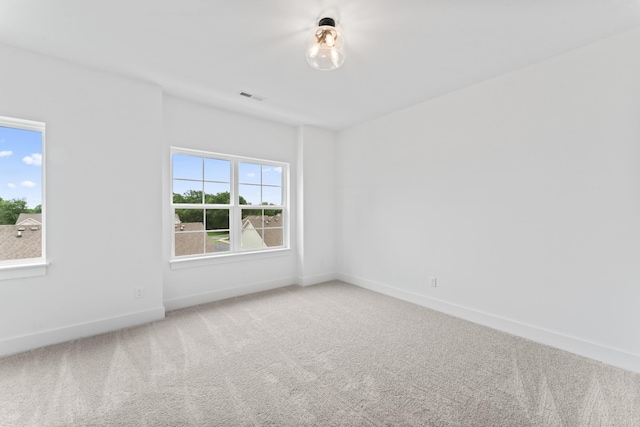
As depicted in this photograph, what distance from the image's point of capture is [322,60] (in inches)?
83.3

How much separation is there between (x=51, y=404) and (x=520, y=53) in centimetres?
441

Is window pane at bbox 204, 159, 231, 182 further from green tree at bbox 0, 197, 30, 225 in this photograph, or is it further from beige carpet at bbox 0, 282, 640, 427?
beige carpet at bbox 0, 282, 640, 427

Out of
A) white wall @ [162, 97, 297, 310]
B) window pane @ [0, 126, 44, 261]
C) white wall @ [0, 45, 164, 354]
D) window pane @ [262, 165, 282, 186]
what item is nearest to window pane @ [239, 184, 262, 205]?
window pane @ [262, 165, 282, 186]

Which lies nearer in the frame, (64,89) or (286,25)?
(286,25)

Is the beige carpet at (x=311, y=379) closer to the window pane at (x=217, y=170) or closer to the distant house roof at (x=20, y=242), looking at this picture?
the distant house roof at (x=20, y=242)

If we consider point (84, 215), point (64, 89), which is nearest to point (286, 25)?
point (64, 89)

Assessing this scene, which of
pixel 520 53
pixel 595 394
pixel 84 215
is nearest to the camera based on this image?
pixel 595 394

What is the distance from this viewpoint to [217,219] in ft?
12.6

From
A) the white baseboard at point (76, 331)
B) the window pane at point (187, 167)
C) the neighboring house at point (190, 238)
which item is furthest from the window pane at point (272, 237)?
the white baseboard at point (76, 331)

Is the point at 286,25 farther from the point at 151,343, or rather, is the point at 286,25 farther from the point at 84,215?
the point at 151,343

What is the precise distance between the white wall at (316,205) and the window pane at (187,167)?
5.05 feet

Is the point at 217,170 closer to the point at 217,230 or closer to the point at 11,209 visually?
the point at 217,230

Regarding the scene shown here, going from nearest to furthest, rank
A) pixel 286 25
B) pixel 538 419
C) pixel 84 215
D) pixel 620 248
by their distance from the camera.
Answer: pixel 538 419
pixel 286 25
pixel 620 248
pixel 84 215

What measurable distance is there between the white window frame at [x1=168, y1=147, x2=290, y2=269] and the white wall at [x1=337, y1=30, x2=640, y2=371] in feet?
5.48
